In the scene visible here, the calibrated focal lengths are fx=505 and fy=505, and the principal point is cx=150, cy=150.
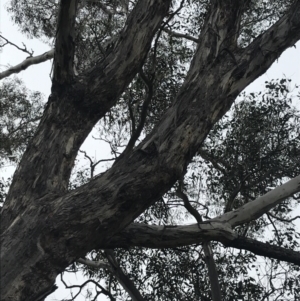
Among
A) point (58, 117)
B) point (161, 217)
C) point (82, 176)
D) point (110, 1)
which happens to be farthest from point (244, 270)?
point (110, 1)

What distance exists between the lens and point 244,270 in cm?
564

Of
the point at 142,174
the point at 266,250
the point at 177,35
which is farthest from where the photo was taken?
the point at 177,35

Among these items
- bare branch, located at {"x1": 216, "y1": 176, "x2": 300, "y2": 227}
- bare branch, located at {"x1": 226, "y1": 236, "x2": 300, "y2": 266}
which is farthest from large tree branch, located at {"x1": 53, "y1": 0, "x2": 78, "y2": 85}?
bare branch, located at {"x1": 226, "y1": 236, "x2": 300, "y2": 266}

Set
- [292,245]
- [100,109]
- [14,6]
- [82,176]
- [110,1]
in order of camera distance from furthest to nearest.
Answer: [14,6], [110,1], [82,176], [292,245], [100,109]

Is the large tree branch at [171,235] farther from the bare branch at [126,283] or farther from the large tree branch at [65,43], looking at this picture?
the bare branch at [126,283]

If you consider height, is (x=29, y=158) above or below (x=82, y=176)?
below

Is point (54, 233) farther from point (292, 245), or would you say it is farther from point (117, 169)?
point (292, 245)

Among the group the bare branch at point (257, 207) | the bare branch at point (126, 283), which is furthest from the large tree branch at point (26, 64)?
the bare branch at point (257, 207)

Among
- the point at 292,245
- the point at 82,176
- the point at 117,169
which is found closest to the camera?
the point at 117,169

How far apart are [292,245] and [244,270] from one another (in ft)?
2.12

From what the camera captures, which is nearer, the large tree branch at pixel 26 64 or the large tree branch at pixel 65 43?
the large tree branch at pixel 65 43

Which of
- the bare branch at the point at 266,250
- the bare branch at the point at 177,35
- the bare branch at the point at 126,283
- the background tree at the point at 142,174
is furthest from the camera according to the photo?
the bare branch at the point at 177,35

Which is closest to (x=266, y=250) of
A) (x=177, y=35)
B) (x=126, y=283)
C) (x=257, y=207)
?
(x=257, y=207)

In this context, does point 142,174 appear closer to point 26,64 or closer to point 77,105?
point 77,105
